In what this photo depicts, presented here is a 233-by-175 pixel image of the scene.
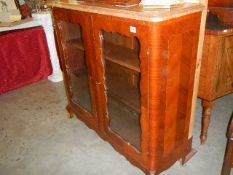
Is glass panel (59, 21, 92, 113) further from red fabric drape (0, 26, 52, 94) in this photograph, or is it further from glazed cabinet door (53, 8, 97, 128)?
red fabric drape (0, 26, 52, 94)

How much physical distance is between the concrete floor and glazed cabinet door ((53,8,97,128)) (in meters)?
0.23

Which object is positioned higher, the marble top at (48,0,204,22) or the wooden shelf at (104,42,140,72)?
the marble top at (48,0,204,22)

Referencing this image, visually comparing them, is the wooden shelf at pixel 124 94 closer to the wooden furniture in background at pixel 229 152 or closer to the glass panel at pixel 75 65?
the glass panel at pixel 75 65

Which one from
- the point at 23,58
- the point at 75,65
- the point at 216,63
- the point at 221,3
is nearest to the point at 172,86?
the point at 216,63

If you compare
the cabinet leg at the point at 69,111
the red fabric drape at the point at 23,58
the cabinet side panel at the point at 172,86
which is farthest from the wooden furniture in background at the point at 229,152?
the red fabric drape at the point at 23,58

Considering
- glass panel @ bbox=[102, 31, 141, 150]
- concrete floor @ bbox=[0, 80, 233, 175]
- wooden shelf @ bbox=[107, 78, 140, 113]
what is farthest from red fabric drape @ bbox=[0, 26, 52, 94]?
wooden shelf @ bbox=[107, 78, 140, 113]

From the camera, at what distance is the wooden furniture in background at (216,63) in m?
1.54

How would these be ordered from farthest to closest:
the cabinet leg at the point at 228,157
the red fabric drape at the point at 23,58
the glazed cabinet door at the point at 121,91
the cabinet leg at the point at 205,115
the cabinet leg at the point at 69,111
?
the red fabric drape at the point at 23,58 < the cabinet leg at the point at 69,111 < the cabinet leg at the point at 205,115 < the glazed cabinet door at the point at 121,91 < the cabinet leg at the point at 228,157

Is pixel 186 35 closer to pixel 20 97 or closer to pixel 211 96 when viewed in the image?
pixel 211 96

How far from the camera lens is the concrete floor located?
185cm

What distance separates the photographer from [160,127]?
1436 millimetres

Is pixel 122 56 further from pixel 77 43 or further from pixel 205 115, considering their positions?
pixel 205 115

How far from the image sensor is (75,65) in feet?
7.31

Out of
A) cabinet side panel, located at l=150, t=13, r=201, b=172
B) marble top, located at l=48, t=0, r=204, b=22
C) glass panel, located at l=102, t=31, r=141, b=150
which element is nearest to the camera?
marble top, located at l=48, t=0, r=204, b=22
